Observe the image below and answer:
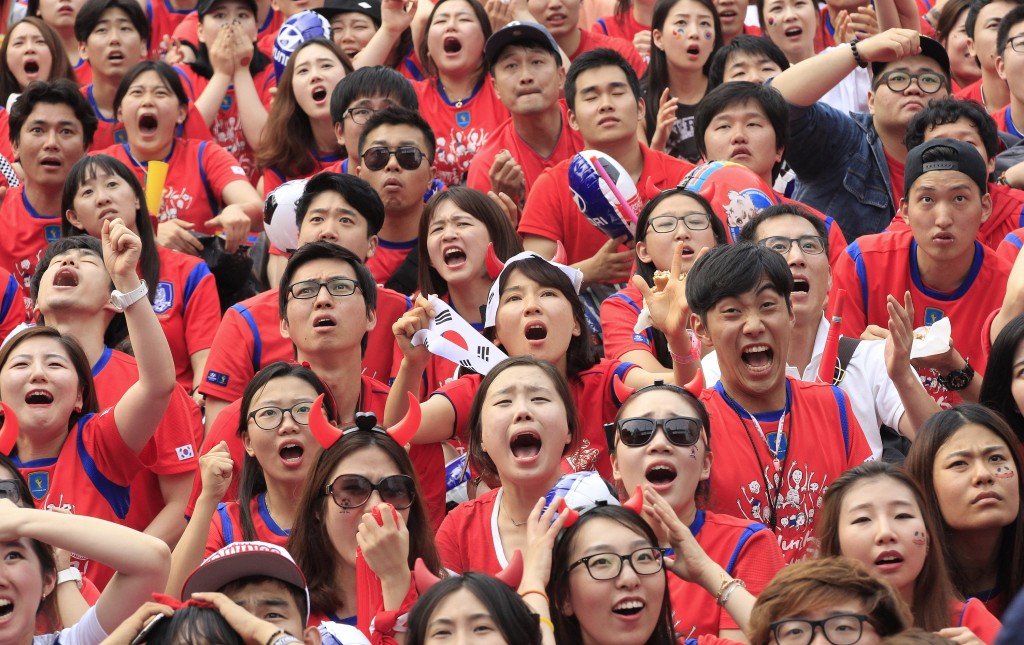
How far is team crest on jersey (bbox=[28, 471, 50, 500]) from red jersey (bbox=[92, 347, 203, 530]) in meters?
0.31

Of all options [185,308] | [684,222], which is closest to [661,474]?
[684,222]

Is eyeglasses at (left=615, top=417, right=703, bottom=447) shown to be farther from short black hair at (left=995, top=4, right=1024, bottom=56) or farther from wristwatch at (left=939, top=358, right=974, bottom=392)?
short black hair at (left=995, top=4, right=1024, bottom=56)

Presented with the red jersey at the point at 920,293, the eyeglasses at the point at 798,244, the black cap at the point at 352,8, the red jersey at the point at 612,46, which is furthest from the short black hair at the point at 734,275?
the black cap at the point at 352,8

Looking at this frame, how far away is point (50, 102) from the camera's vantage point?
8086mm

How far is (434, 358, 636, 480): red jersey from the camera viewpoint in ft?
19.4

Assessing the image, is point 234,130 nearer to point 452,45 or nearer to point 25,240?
point 452,45

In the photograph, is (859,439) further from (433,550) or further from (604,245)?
(604,245)

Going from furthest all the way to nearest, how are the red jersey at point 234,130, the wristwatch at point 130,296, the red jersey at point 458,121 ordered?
the red jersey at point 234,130
the red jersey at point 458,121
the wristwatch at point 130,296

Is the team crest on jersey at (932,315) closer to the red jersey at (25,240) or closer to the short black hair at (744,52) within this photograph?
the short black hair at (744,52)

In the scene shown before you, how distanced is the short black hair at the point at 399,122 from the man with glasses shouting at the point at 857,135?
1535 mm

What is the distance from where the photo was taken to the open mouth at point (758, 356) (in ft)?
17.7

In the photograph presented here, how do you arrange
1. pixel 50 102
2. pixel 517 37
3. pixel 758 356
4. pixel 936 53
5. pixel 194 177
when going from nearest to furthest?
pixel 758 356 < pixel 936 53 < pixel 517 37 < pixel 50 102 < pixel 194 177

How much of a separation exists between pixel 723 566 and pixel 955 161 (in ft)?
7.33

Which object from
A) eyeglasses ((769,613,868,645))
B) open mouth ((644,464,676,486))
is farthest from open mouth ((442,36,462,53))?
eyeglasses ((769,613,868,645))
